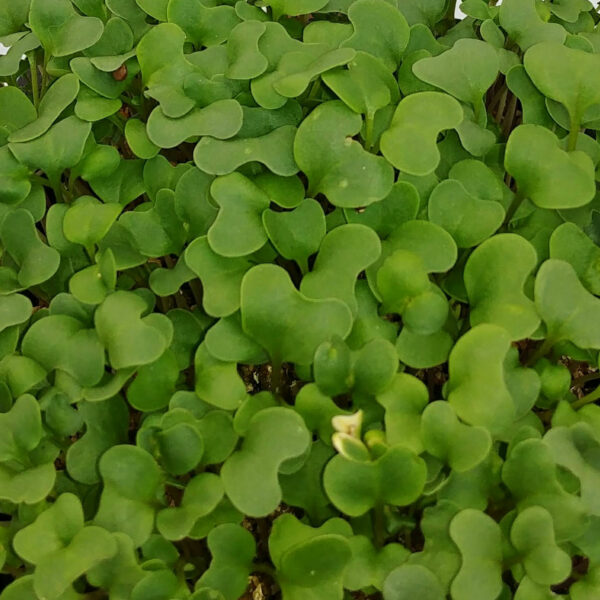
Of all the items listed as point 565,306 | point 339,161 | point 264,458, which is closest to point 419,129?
point 339,161

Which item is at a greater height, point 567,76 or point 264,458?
point 567,76

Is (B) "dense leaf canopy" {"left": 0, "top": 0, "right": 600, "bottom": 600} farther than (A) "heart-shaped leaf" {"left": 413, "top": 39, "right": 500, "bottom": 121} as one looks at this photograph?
No

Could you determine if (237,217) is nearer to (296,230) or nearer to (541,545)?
(296,230)

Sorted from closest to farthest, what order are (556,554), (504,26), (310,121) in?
1. (556,554)
2. (310,121)
3. (504,26)

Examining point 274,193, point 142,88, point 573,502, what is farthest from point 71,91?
point 573,502

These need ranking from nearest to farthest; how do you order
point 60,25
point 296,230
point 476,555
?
1. point 476,555
2. point 296,230
3. point 60,25

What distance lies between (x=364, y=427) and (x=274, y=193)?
19 centimetres

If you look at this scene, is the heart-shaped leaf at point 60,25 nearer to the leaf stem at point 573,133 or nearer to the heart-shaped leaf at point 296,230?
the heart-shaped leaf at point 296,230

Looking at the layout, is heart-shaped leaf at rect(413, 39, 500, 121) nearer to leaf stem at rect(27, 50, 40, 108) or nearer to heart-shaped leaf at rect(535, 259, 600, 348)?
heart-shaped leaf at rect(535, 259, 600, 348)

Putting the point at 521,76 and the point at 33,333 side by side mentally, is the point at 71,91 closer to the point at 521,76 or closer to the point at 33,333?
the point at 33,333

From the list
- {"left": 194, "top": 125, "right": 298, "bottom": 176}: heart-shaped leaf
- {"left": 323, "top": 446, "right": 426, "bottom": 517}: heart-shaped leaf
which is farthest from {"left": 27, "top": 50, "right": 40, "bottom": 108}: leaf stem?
{"left": 323, "top": 446, "right": 426, "bottom": 517}: heart-shaped leaf

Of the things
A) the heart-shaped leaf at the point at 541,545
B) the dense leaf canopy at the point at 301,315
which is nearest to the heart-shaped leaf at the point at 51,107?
the dense leaf canopy at the point at 301,315

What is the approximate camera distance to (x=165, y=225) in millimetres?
656

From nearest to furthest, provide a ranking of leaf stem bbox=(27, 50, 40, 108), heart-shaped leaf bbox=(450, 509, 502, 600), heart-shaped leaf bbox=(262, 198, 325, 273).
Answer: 1. heart-shaped leaf bbox=(450, 509, 502, 600)
2. heart-shaped leaf bbox=(262, 198, 325, 273)
3. leaf stem bbox=(27, 50, 40, 108)
